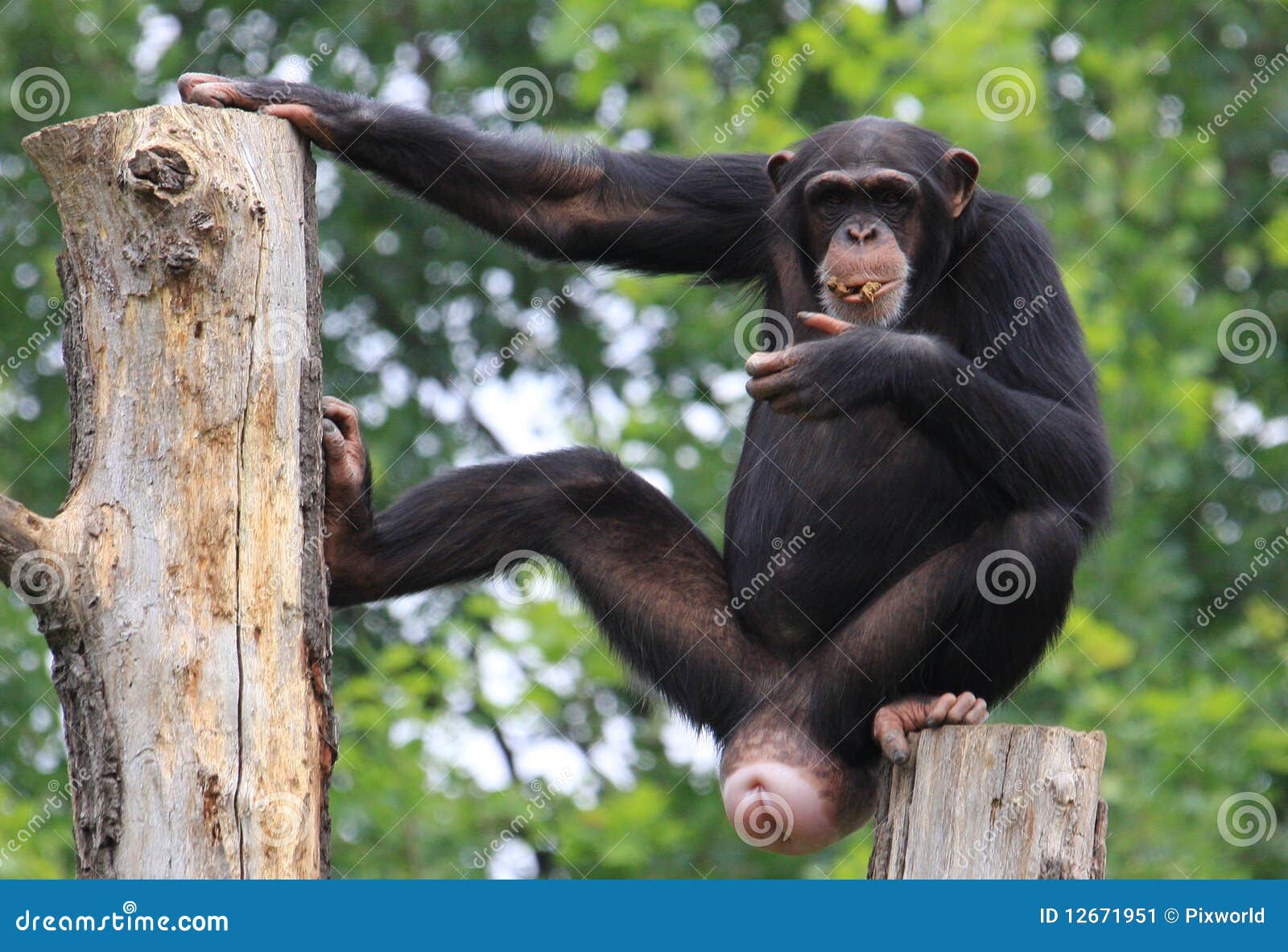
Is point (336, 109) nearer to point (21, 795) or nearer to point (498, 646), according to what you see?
point (498, 646)

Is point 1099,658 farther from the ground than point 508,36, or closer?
closer

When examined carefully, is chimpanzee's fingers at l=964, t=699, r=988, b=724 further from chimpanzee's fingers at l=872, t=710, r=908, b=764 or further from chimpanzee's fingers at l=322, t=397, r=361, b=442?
chimpanzee's fingers at l=322, t=397, r=361, b=442

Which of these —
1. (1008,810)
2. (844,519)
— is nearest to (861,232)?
(844,519)

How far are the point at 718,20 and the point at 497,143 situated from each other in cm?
692

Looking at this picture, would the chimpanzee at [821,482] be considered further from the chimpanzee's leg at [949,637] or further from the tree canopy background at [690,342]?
the tree canopy background at [690,342]

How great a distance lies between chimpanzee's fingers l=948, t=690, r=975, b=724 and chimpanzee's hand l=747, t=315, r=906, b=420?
78 cm

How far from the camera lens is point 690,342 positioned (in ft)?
31.2

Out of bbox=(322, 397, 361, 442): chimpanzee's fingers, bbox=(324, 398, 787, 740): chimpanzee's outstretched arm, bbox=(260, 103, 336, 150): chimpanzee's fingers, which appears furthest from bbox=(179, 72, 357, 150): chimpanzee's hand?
bbox=(324, 398, 787, 740): chimpanzee's outstretched arm

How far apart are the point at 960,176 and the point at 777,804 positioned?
1849 mm

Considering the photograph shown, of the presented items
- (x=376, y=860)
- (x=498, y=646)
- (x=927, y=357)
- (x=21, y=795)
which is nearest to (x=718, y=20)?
(x=498, y=646)

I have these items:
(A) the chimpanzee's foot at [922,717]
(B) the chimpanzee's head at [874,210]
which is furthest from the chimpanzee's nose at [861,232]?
(A) the chimpanzee's foot at [922,717]

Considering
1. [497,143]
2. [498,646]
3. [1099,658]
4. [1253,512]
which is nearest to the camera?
[497,143]

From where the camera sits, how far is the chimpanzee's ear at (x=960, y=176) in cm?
447

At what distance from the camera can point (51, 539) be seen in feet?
10.2
